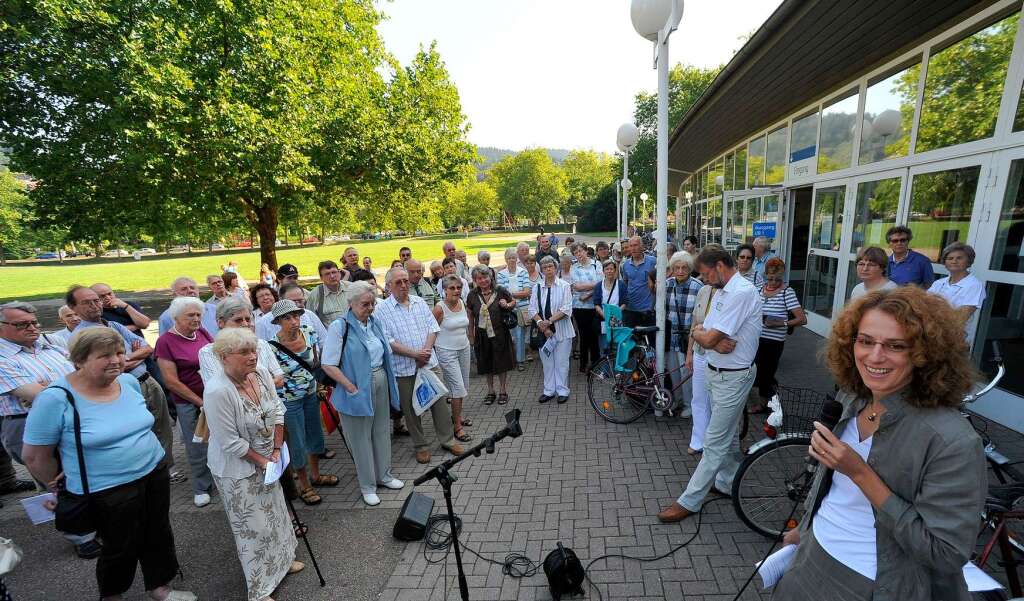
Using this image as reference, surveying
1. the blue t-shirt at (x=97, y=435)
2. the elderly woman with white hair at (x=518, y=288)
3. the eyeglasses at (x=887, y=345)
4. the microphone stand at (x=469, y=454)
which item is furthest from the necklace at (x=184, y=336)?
the eyeglasses at (x=887, y=345)

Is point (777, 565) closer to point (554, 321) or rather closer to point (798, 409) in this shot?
point (798, 409)

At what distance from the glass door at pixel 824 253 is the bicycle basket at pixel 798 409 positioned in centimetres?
449

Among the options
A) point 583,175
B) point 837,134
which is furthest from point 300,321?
point 583,175

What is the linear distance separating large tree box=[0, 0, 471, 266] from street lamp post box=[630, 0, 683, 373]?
8.75 meters

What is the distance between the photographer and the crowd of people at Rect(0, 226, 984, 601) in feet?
4.84

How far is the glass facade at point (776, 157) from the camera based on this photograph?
9.78 metres

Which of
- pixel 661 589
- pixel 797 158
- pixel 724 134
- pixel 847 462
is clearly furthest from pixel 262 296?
pixel 724 134

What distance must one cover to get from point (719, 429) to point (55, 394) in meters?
4.34

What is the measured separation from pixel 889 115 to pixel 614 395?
19.7 ft

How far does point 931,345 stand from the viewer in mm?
1349

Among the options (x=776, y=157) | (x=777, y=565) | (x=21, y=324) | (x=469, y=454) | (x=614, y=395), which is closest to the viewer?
A: (x=777, y=565)

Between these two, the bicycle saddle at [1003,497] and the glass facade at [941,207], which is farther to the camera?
the glass facade at [941,207]

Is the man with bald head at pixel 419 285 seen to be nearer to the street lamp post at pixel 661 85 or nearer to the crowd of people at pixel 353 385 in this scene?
the crowd of people at pixel 353 385

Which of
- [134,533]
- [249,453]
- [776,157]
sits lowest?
[134,533]
